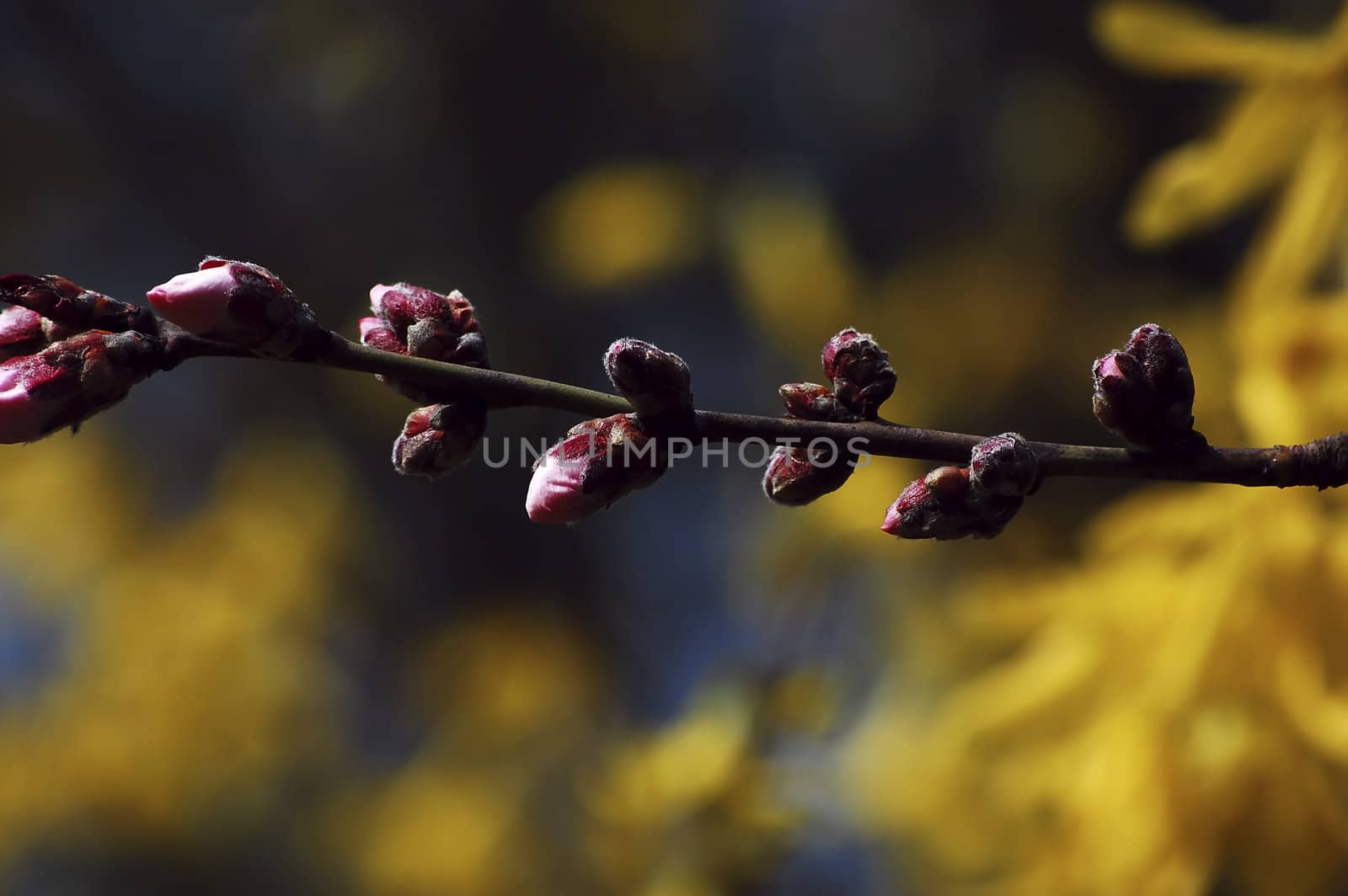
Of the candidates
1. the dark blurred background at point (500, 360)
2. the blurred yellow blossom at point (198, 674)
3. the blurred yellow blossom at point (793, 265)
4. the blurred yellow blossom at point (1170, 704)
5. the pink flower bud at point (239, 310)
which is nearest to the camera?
the pink flower bud at point (239, 310)

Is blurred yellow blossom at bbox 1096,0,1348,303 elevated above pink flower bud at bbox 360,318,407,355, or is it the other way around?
blurred yellow blossom at bbox 1096,0,1348,303

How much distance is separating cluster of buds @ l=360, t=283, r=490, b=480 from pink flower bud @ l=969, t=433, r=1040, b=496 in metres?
0.29

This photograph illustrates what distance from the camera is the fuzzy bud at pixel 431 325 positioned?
759 mm

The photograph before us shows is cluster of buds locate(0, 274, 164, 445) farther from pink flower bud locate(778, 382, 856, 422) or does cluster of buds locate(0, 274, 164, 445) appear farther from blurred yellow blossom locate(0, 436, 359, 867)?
blurred yellow blossom locate(0, 436, 359, 867)

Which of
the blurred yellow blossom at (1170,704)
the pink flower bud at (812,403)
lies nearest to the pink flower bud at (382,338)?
the pink flower bud at (812,403)

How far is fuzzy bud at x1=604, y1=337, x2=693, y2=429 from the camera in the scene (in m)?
0.68

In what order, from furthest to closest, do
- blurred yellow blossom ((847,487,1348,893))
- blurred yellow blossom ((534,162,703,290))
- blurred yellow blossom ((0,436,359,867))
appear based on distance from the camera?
1. blurred yellow blossom ((0,436,359,867))
2. blurred yellow blossom ((534,162,703,290))
3. blurred yellow blossom ((847,487,1348,893))

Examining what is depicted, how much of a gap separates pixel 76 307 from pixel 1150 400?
615mm

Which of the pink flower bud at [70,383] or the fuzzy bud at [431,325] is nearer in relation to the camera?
the pink flower bud at [70,383]

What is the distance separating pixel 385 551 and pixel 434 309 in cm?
396

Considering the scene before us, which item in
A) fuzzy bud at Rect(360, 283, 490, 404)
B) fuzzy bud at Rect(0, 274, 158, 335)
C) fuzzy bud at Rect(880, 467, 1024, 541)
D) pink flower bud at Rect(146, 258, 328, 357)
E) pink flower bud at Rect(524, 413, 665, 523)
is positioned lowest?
fuzzy bud at Rect(880, 467, 1024, 541)

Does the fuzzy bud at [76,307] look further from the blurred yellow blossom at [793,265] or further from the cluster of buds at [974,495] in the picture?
the blurred yellow blossom at [793,265]

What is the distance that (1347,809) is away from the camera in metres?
1.53

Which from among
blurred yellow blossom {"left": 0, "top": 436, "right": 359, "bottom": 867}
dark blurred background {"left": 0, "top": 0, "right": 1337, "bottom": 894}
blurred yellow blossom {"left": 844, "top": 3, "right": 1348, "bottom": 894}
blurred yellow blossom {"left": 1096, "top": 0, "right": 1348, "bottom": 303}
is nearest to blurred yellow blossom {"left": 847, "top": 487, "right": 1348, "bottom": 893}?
blurred yellow blossom {"left": 844, "top": 3, "right": 1348, "bottom": 894}
